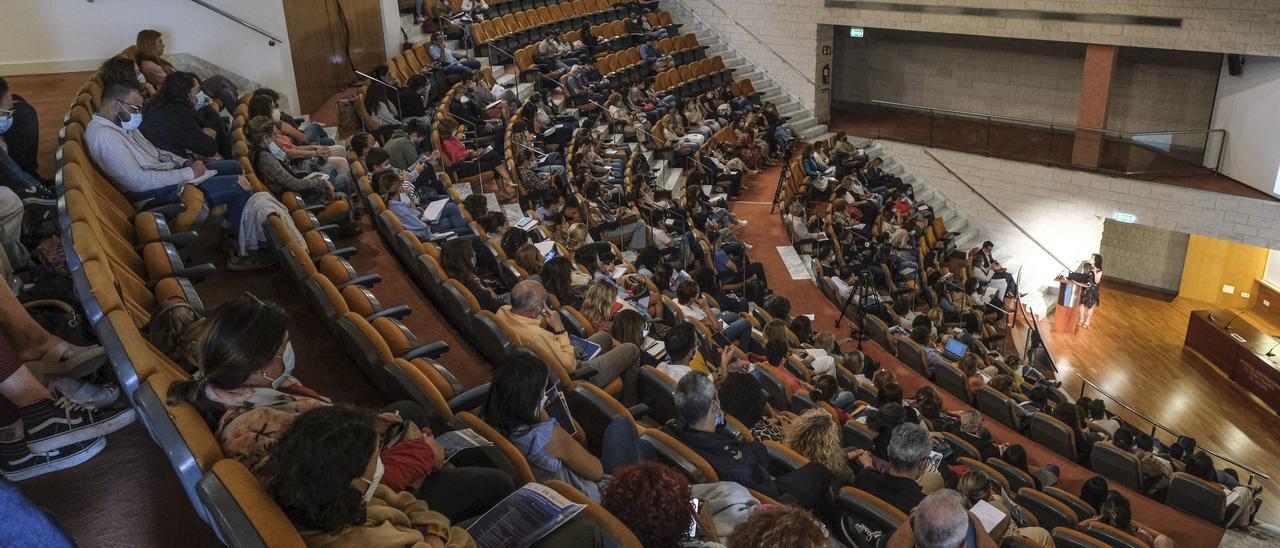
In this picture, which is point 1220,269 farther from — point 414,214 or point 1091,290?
point 414,214

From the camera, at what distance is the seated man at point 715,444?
10.9 feet

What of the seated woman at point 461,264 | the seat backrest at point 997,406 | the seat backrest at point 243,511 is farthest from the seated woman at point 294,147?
the seat backrest at point 997,406

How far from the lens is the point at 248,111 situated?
693 centimetres

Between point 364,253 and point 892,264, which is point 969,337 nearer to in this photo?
point 892,264

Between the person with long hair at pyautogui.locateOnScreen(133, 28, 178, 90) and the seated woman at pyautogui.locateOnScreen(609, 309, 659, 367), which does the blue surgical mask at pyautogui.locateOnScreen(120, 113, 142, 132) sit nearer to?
the person with long hair at pyautogui.locateOnScreen(133, 28, 178, 90)

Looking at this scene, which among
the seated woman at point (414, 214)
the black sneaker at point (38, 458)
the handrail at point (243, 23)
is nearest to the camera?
the black sneaker at point (38, 458)

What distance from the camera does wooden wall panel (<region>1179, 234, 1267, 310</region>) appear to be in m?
14.0

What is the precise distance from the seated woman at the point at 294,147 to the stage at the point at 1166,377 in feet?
28.2

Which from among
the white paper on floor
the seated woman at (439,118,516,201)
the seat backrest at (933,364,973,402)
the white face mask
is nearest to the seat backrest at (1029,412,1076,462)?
the seat backrest at (933,364,973,402)

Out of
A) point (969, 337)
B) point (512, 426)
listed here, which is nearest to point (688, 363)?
point (512, 426)

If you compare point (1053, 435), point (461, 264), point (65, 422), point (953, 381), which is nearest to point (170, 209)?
point (461, 264)

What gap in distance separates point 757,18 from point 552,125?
680cm

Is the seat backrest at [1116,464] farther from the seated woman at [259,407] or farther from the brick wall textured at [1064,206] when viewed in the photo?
the brick wall textured at [1064,206]

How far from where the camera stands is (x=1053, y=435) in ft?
23.4
